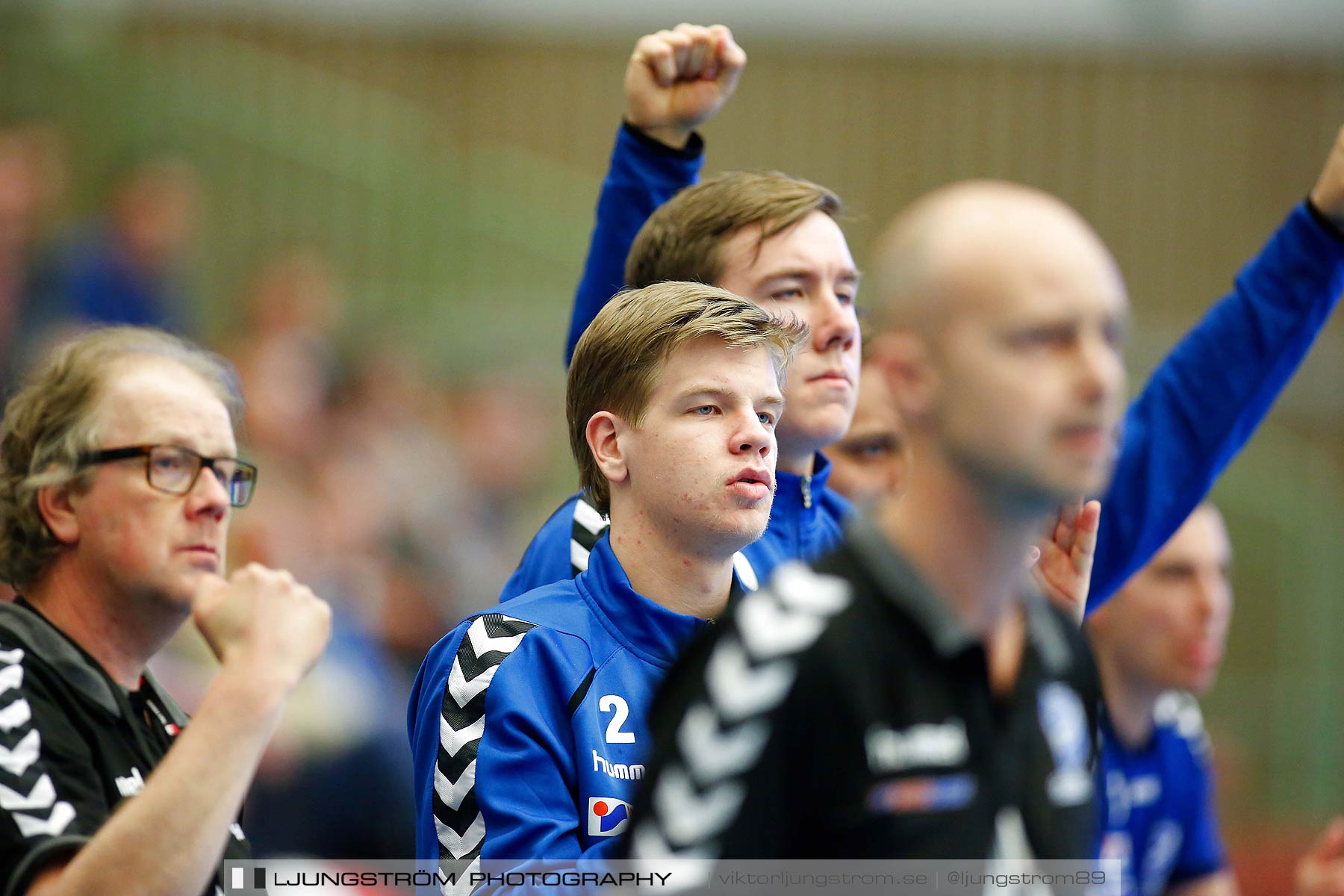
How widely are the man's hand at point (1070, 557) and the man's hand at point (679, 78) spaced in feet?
4.19

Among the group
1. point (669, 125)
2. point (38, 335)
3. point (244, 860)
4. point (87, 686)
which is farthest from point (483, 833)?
point (38, 335)

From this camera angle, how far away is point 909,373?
5.70 feet

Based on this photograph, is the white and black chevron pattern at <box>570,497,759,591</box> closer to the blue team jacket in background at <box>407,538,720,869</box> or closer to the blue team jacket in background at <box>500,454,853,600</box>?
the blue team jacket in background at <box>500,454,853,600</box>

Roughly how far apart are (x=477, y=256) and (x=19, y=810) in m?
8.11

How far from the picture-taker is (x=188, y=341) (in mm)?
3352

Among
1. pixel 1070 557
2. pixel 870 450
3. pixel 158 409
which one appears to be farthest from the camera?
pixel 870 450

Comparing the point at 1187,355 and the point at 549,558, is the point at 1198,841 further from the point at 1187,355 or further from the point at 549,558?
the point at 549,558

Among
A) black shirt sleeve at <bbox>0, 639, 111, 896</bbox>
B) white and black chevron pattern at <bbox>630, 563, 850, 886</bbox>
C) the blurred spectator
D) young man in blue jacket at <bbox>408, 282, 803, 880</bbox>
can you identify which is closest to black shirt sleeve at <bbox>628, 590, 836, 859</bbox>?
white and black chevron pattern at <bbox>630, 563, 850, 886</bbox>

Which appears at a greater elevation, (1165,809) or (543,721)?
(543,721)

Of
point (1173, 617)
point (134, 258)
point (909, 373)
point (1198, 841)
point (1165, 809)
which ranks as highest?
point (909, 373)

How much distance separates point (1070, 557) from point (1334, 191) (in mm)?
1281

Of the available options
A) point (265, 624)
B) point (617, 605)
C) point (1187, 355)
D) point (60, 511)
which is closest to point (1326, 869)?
point (1187, 355)

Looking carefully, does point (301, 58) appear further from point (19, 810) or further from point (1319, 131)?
point (19, 810)

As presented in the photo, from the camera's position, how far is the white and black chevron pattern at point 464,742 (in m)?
2.40
